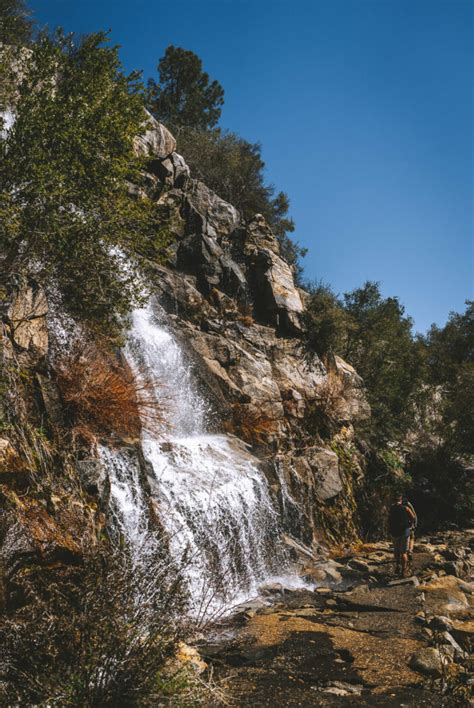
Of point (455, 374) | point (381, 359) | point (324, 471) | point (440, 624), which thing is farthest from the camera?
point (455, 374)

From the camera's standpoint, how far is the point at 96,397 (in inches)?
375

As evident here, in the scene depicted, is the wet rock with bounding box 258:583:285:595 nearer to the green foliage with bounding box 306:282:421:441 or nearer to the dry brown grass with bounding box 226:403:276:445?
the dry brown grass with bounding box 226:403:276:445

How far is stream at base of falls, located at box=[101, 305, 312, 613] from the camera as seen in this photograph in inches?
347

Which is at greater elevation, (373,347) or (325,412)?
(373,347)

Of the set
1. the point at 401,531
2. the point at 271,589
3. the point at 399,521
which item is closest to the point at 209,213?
the point at 399,521

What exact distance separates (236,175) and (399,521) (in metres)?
23.9

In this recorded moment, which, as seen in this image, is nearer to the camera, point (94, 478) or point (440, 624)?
point (440, 624)

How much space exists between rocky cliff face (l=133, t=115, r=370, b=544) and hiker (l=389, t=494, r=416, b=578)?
2552 millimetres

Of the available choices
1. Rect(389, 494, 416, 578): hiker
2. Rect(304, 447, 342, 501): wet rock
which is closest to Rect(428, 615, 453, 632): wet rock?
Rect(389, 494, 416, 578): hiker

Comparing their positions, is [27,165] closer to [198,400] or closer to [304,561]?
[198,400]

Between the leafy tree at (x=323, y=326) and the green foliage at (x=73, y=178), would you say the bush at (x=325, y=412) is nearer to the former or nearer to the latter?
the leafy tree at (x=323, y=326)

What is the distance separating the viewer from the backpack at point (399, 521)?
1188cm

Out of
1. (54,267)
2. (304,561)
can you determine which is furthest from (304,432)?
(54,267)

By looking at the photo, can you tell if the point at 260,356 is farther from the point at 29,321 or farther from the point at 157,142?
the point at 157,142
